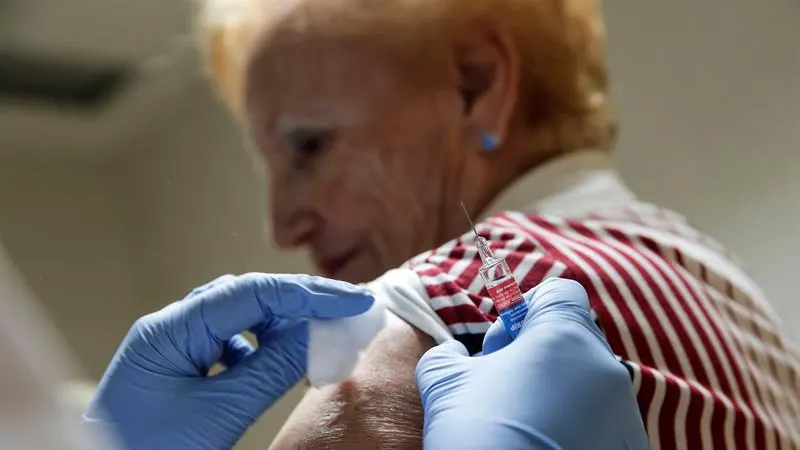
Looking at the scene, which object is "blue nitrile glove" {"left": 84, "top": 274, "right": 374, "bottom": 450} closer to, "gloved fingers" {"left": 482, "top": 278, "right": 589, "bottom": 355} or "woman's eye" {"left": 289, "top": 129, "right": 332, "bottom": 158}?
"gloved fingers" {"left": 482, "top": 278, "right": 589, "bottom": 355}

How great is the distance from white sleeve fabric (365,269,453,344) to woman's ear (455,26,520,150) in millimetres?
266

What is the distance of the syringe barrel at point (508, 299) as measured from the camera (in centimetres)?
58

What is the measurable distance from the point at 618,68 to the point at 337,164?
68cm

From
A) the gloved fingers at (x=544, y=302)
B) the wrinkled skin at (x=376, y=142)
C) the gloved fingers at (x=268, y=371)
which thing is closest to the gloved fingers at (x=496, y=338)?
the gloved fingers at (x=544, y=302)

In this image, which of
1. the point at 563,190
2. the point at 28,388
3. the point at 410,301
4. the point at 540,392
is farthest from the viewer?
the point at 563,190

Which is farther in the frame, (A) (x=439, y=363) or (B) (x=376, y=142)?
(B) (x=376, y=142)

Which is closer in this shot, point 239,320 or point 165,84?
point 239,320

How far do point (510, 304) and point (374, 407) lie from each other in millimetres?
114

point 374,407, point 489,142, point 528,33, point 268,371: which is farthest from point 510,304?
point 528,33

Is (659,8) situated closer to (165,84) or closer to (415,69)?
(415,69)

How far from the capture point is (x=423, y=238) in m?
0.89

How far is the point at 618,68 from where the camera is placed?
141cm

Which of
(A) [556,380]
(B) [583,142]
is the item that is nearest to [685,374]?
(A) [556,380]

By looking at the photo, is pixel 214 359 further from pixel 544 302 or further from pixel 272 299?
pixel 544 302
